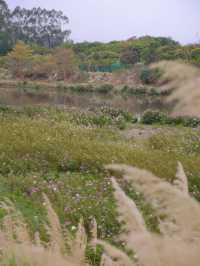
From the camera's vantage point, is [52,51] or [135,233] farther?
[52,51]

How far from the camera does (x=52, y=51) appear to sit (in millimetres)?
71188

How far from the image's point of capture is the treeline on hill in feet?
183

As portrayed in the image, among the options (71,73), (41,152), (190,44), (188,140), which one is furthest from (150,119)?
(71,73)

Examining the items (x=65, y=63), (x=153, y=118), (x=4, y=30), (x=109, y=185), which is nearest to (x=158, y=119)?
(x=153, y=118)

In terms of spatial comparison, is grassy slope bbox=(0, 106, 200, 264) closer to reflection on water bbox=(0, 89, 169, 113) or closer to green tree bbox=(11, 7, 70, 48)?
reflection on water bbox=(0, 89, 169, 113)

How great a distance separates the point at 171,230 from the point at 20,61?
5824 cm

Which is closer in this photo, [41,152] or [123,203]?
[123,203]

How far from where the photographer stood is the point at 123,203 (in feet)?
2.94

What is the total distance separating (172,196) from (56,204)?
4292 millimetres

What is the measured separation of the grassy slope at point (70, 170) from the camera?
4.79 meters

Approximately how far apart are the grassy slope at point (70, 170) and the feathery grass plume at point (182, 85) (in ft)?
9.71

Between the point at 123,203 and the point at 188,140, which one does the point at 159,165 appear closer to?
the point at 188,140

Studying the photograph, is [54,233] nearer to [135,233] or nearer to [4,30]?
[135,233]

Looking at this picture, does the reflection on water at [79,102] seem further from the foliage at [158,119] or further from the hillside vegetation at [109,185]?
the hillside vegetation at [109,185]
